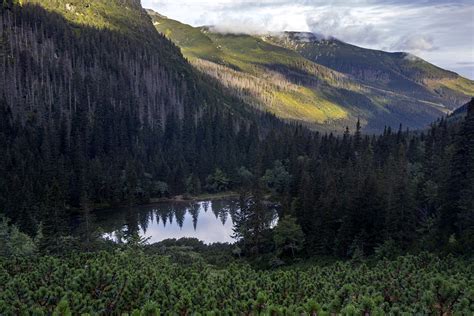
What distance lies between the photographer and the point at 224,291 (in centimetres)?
2686

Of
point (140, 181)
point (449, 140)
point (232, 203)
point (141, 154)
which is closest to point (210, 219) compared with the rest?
point (232, 203)

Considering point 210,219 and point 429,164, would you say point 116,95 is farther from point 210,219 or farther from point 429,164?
point 429,164

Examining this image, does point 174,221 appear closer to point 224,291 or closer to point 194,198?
point 194,198

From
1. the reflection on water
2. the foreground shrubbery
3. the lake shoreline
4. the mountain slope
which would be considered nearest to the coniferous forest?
the foreground shrubbery

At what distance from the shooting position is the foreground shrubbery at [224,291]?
20125 mm

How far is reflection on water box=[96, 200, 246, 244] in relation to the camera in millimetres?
91250

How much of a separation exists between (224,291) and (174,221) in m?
80.3

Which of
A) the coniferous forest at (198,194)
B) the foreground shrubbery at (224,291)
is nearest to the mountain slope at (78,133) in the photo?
the coniferous forest at (198,194)

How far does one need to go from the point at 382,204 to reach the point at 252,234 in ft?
69.3

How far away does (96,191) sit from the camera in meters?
113

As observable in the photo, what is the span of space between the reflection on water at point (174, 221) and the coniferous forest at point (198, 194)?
626 cm

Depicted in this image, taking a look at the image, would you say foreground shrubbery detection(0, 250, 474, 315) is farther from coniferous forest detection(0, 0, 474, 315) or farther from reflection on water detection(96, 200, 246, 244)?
reflection on water detection(96, 200, 246, 244)

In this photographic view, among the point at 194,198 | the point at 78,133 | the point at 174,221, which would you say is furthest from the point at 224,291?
the point at 78,133

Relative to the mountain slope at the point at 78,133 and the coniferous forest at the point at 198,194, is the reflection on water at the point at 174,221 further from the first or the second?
the coniferous forest at the point at 198,194
